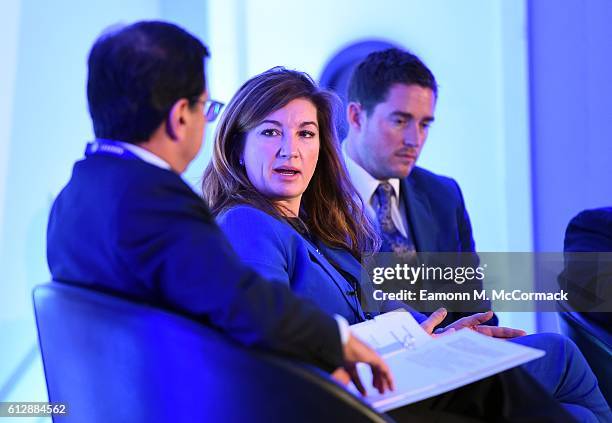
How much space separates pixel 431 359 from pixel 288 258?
533 mm

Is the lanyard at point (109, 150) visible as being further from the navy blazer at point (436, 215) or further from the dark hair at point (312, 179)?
the navy blazer at point (436, 215)

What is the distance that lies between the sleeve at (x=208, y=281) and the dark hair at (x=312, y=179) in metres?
0.75

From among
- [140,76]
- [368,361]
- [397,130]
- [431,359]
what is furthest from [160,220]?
[397,130]

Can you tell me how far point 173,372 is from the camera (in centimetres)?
118

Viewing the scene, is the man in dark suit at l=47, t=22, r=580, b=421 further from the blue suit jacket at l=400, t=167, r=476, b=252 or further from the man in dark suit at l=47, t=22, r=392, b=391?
the blue suit jacket at l=400, t=167, r=476, b=252

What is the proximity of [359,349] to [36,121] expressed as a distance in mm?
1773

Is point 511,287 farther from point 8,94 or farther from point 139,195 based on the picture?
point 139,195

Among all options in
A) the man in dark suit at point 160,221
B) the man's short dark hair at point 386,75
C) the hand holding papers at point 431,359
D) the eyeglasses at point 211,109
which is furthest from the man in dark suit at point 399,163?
the man in dark suit at point 160,221

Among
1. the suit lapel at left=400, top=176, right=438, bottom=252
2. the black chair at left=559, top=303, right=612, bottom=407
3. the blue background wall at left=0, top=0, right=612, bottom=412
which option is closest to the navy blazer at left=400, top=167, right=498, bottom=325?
the suit lapel at left=400, top=176, right=438, bottom=252

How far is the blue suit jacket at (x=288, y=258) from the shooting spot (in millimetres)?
1744

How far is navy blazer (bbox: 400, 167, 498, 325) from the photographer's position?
9.53ft

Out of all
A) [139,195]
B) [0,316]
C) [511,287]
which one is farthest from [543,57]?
[139,195]

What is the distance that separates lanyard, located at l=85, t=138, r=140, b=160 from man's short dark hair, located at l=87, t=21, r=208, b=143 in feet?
0.04

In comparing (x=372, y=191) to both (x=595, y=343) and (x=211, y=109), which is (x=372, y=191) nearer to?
(x=595, y=343)
